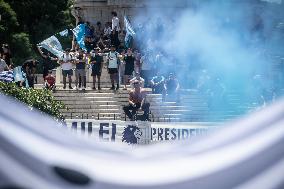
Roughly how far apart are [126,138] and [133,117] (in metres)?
3.73

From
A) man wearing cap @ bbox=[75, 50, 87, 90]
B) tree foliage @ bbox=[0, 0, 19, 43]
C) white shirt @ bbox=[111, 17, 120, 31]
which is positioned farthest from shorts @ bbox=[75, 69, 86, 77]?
tree foliage @ bbox=[0, 0, 19, 43]

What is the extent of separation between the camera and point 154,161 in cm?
159

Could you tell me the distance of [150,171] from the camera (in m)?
1.53

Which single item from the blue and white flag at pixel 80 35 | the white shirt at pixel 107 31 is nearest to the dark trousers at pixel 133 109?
the blue and white flag at pixel 80 35

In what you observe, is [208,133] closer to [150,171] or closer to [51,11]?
[150,171]

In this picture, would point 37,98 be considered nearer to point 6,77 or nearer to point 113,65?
point 6,77

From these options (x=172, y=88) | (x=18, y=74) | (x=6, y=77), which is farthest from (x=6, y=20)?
(x=6, y=77)

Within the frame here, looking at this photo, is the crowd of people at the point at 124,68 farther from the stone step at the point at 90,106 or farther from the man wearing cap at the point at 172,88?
the stone step at the point at 90,106

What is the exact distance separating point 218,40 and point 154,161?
29778mm

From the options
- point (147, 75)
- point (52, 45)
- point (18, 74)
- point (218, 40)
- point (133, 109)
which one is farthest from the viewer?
point (218, 40)

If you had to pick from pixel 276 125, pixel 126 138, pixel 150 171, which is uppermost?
pixel 276 125

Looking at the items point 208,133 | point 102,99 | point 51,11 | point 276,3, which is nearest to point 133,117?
point 102,99

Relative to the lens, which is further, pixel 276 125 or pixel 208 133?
pixel 208 133

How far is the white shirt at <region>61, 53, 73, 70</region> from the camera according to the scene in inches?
1024
